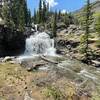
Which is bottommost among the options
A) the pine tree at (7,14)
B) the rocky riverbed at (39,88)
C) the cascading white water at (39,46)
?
the rocky riverbed at (39,88)

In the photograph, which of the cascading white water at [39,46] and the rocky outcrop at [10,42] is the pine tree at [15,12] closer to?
the cascading white water at [39,46]

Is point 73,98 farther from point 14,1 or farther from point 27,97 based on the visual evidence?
point 14,1

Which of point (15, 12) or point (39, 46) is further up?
point (15, 12)

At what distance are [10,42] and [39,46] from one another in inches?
360

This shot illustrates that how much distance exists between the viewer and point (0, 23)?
59.9m

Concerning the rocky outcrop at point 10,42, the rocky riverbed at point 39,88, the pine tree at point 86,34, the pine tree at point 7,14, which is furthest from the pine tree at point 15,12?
the rocky riverbed at point 39,88

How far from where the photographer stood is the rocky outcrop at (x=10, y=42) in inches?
2345

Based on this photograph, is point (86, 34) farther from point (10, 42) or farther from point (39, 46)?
point (10, 42)

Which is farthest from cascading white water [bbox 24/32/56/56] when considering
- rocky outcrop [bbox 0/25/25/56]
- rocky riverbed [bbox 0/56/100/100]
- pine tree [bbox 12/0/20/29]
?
rocky riverbed [bbox 0/56/100/100]

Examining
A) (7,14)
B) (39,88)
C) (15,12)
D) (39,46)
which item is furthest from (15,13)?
(39,88)

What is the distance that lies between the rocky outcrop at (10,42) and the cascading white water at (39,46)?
78.9 inches

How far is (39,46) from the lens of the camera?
66500 millimetres

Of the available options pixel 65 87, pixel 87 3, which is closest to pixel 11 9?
pixel 87 3

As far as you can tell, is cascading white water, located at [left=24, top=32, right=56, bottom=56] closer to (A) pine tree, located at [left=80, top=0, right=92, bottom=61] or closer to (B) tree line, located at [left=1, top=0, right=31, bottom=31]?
(B) tree line, located at [left=1, top=0, right=31, bottom=31]
